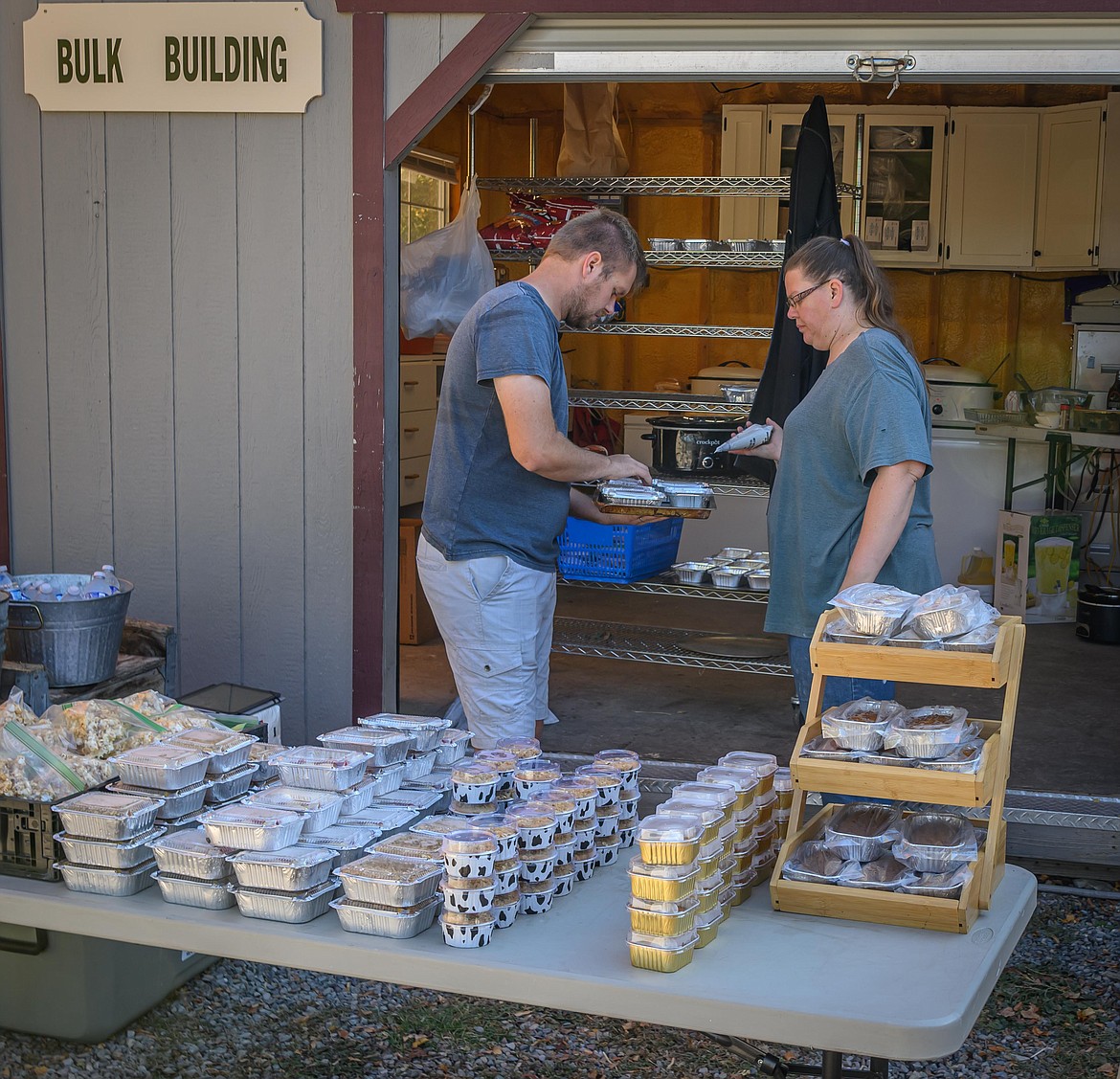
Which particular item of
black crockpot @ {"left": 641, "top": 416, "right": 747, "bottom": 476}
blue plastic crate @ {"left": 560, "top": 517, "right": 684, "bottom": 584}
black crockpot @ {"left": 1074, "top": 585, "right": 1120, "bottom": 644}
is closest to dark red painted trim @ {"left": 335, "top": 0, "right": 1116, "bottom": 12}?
black crockpot @ {"left": 641, "top": 416, "right": 747, "bottom": 476}

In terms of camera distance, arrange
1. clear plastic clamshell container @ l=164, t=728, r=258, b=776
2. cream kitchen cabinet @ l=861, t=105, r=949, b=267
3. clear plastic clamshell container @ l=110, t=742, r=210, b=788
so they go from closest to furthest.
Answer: clear plastic clamshell container @ l=110, t=742, r=210, b=788 → clear plastic clamshell container @ l=164, t=728, r=258, b=776 → cream kitchen cabinet @ l=861, t=105, r=949, b=267

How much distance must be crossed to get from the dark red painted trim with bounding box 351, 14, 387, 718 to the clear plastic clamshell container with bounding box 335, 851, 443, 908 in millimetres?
2116

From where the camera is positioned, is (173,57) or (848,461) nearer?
(848,461)

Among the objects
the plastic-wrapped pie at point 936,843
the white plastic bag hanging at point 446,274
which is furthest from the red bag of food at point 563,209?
the plastic-wrapped pie at point 936,843

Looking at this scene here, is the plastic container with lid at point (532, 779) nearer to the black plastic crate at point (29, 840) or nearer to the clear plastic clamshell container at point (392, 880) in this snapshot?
the clear plastic clamshell container at point (392, 880)

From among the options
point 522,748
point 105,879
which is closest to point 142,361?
point 522,748

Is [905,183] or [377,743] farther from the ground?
[905,183]

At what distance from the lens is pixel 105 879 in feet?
7.14

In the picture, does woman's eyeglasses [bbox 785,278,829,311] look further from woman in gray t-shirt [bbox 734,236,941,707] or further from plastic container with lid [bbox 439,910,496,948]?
plastic container with lid [bbox 439,910,496,948]

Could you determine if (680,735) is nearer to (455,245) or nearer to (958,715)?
(455,245)

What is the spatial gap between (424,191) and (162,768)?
5.42 meters

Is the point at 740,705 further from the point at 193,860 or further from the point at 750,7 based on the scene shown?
the point at 193,860

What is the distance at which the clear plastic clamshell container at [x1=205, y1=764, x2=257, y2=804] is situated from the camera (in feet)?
7.93

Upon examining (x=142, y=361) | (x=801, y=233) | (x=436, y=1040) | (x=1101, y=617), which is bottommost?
(x=436, y=1040)
